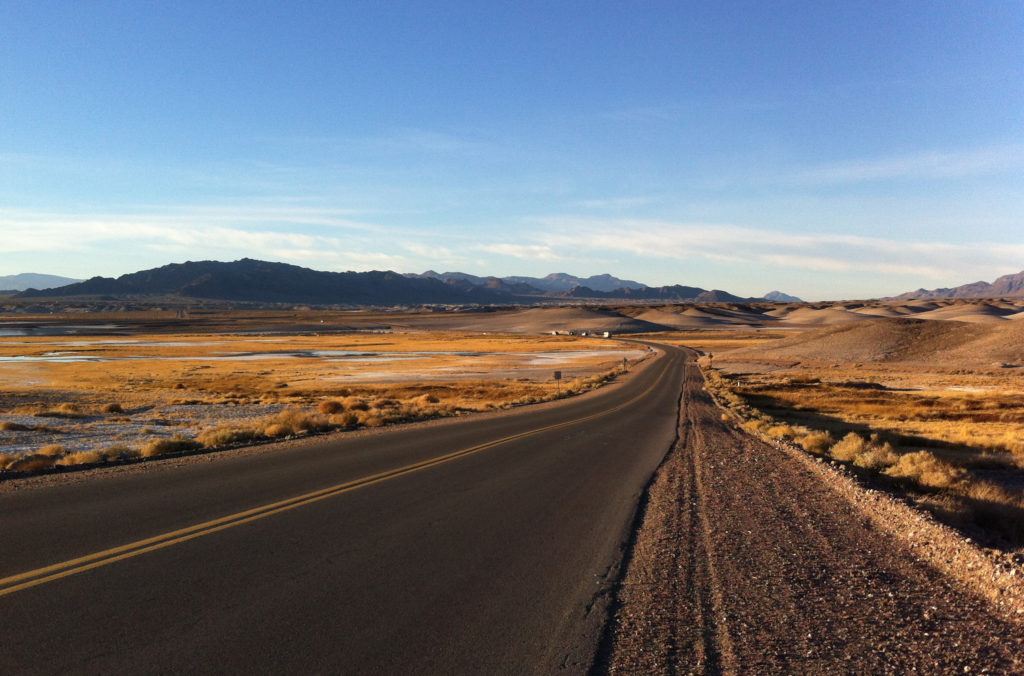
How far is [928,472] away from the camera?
14727 millimetres

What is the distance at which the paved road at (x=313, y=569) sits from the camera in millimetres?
5289

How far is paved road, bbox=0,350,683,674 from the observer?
5.29 metres

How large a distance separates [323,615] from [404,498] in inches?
186

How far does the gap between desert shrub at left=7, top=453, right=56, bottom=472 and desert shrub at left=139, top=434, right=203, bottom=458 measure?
1967 millimetres

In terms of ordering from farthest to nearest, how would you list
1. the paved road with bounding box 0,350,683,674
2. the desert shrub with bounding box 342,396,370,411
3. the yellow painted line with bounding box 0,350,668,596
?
the desert shrub with bounding box 342,396,370,411 < the yellow painted line with bounding box 0,350,668,596 < the paved road with bounding box 0,350,683,674

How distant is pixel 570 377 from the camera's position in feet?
189

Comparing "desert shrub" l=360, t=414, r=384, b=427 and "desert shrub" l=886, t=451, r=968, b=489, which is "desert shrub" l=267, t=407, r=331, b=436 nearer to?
"desert shrub" l=360, t=414, r=384, b=427

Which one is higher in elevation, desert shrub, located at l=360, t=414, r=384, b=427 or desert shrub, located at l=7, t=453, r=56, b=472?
desert shrub, located at l=7, t=453, r=56, b=472

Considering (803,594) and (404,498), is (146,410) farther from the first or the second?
(803,594)

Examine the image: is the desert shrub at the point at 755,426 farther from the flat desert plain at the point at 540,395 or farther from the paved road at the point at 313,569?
the paved road at the point at 313,569

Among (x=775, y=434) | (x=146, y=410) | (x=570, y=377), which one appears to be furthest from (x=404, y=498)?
(x=570, y=377)

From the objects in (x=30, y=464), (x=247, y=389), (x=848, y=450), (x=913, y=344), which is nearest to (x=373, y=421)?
(x=30, y=464)

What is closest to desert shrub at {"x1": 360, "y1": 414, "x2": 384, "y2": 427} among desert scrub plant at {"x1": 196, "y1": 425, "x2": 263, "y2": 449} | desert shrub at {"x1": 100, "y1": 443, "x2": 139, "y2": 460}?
desert scrub plant at {"x1": 196, "y1": 425, "x2": 263, "y2": 449}

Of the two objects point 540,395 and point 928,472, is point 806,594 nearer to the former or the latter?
point 928,472
